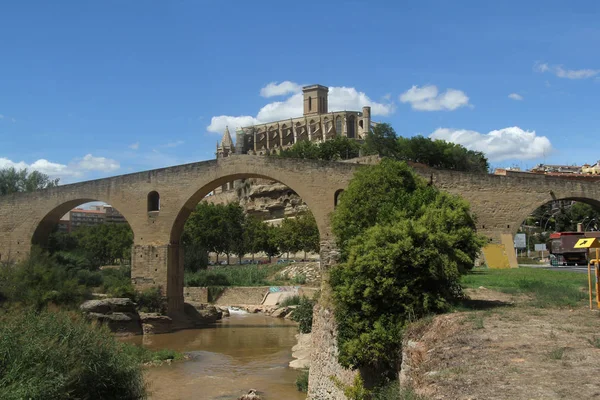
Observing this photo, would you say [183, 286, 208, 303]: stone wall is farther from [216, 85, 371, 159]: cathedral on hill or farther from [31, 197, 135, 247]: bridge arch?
[216, 85, 371, 159]: cathedral on hill

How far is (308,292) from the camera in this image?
27.2 meters

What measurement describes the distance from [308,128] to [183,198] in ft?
169

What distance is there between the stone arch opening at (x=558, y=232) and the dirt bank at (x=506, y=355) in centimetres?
1736

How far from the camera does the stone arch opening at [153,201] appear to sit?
69.2 ft

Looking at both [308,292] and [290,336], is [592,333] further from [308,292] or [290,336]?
[308,292]

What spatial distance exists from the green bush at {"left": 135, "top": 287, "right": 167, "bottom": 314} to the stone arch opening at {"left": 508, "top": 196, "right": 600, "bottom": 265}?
1361 cm

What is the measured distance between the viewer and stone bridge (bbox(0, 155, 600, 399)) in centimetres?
1809

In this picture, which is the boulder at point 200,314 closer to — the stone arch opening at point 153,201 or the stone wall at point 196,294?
the stone arch opening at point 153,201

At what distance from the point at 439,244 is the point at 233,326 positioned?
1489cm

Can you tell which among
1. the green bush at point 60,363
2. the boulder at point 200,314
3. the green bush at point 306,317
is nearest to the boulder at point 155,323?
the boulder at point 200,314

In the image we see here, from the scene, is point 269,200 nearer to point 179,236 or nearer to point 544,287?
point 179,236

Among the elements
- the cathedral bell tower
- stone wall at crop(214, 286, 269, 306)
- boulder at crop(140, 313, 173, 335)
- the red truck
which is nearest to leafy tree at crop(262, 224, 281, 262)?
stone wall at crop(214, 286, 269, 306)

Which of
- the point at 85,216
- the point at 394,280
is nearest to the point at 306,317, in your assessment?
the point at 394,280

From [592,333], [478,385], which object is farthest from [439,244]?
[478,385]
